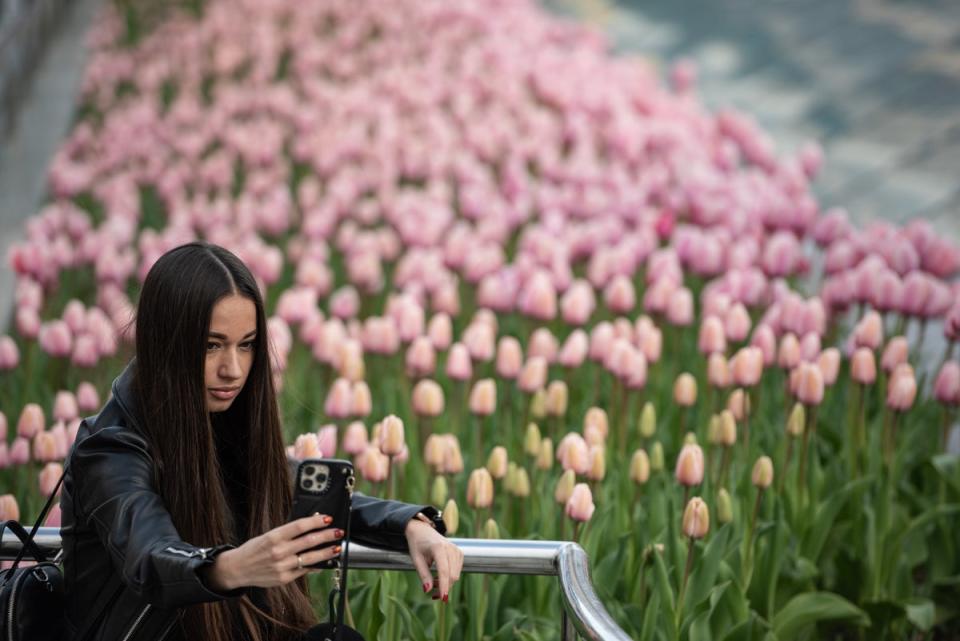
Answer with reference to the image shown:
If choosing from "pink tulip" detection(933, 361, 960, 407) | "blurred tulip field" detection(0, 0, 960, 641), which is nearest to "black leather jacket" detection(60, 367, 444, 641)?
"blurred tulip field" detection(0, 0, 960, 641)

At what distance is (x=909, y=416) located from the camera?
4.64 m

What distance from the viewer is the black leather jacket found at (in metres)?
2.07

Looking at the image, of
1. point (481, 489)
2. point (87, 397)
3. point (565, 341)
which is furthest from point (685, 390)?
point (87, 397)

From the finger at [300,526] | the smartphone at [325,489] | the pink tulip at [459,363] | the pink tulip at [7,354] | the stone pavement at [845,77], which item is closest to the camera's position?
the finger at [300,526]

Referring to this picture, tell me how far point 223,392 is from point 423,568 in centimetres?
44

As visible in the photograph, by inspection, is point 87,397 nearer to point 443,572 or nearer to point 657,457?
point 657,457

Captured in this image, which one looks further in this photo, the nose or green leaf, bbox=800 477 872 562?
green leaf, bbox=800 477 872 562

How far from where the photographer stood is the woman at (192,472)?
→ 2279 mm

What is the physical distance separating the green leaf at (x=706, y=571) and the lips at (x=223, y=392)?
1.40 meters

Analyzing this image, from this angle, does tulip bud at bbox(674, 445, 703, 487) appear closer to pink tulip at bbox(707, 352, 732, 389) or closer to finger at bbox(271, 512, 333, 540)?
pink tulip at bbox(707, 352, 732, 389)

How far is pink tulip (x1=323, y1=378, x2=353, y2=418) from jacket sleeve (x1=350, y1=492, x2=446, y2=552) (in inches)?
60.1

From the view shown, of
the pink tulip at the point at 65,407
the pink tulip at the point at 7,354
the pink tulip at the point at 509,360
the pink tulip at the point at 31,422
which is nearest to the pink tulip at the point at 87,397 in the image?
the pink tulip at the point at 65,407

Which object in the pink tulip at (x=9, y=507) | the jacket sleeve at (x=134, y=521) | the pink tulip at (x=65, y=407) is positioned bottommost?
A: the pink tulip at (x=9, y=507)

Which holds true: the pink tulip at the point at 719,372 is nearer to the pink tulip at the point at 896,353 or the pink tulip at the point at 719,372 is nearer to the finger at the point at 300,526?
the pink tulip at the point at 896,353
